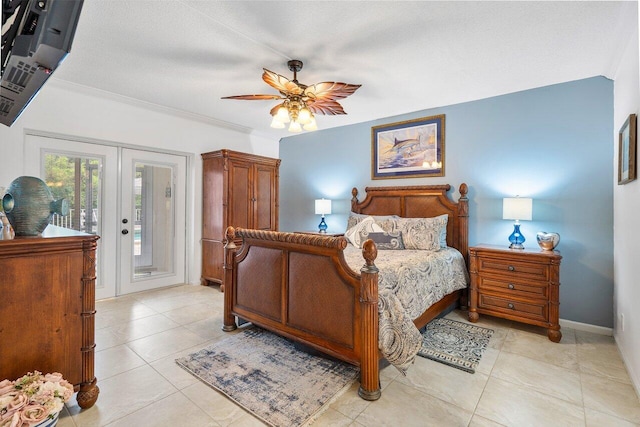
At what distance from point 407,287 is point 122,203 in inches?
143

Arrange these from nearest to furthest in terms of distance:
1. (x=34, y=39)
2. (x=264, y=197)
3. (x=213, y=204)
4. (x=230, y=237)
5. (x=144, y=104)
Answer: (x=34, y=39)
(x=230, y=237)
(x=144, y=104)
(x=213, y=204)
(x=264, y=197)

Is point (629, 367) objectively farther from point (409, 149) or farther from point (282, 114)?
point (282, 114)

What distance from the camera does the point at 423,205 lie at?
158 inches

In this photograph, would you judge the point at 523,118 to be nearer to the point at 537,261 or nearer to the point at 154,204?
the point at 537,261

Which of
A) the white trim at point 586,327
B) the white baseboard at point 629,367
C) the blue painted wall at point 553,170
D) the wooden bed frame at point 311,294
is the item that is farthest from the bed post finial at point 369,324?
the white trim at point 586,327

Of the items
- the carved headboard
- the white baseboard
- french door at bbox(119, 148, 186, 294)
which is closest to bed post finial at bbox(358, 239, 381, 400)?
the white baseboard

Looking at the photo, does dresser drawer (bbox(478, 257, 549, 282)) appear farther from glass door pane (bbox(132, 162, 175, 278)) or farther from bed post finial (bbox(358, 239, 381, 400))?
glass door pane (bbox(132, 162, 175, 278))

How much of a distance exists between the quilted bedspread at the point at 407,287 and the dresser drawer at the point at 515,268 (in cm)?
30

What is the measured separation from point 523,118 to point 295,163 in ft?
11.4

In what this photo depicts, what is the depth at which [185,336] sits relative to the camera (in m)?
2.84

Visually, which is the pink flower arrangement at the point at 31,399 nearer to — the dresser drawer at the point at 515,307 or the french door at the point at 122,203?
the french door at the point at 122,203

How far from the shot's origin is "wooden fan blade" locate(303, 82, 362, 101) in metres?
2.48

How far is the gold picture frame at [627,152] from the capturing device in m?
2.13

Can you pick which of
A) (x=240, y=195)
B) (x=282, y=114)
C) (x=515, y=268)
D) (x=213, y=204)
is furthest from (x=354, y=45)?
(x=213, y=204)
